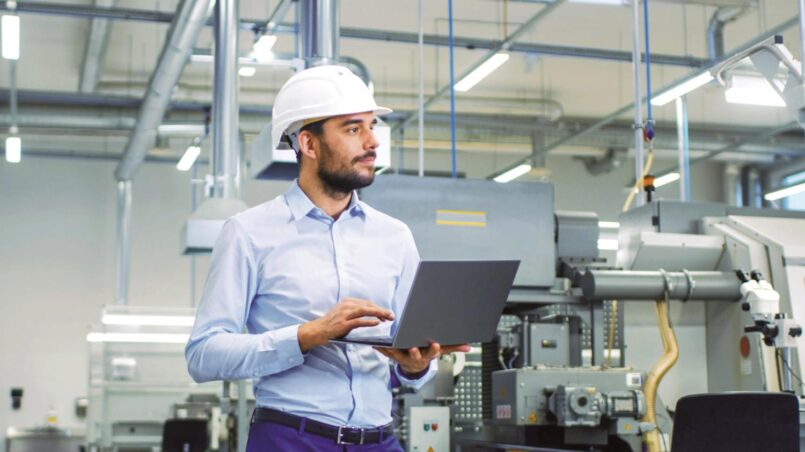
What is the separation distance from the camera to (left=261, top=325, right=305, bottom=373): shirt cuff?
5.47ft

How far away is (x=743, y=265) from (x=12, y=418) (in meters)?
10.0

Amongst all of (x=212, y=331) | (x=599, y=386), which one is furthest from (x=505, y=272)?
(x=599, y=386)

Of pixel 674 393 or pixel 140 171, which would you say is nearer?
pixel 674 393

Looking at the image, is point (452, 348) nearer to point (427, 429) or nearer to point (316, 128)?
point (316, 128)

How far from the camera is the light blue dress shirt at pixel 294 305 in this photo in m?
1.71

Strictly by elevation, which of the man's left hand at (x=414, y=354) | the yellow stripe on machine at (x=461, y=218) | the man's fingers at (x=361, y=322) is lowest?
the man's left hand at (x=414, y=354)

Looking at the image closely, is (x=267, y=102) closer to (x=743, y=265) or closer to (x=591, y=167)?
(x=591, y=167)

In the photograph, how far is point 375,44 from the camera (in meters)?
10.7

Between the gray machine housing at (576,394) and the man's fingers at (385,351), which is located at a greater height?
the man's fingers at (385,351)

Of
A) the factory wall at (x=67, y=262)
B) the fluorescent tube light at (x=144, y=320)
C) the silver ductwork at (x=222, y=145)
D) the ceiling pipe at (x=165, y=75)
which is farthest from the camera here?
the factory wall at (x=67, y=262)

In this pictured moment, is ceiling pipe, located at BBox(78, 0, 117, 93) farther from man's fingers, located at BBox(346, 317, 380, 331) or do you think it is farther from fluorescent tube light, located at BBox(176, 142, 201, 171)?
man's fingers, located at BBox(346, 317, 380, 331)

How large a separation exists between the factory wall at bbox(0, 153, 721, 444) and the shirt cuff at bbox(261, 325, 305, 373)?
37.8 feet

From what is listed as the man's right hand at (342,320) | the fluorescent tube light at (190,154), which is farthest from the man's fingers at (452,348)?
the fluorescent tube light at (190,154)

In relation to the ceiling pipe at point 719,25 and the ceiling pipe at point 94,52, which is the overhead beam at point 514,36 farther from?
the ceiling pipe at point 94,52
